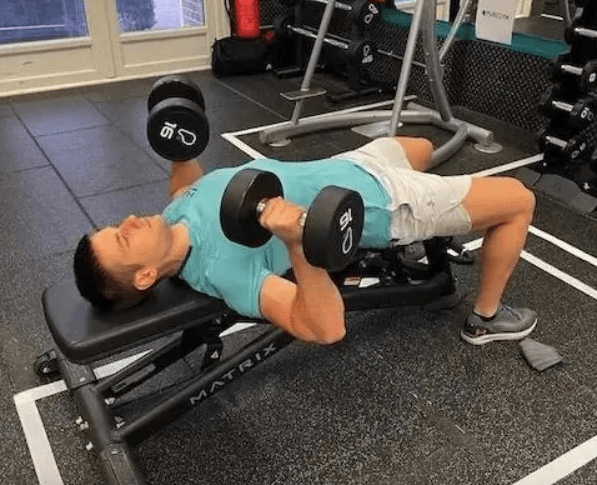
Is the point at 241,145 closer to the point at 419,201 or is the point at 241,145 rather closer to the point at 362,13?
the point at 362,13

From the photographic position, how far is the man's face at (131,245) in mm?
1470

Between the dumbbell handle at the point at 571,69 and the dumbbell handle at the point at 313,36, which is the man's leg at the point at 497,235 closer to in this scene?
the dumbbell handle at the point at 571,69

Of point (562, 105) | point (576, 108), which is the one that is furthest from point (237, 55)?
point (576, 108)

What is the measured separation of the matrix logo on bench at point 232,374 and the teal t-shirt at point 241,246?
0.77 feet

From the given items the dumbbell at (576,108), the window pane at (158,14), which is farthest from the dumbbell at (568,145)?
the window pane at (158,14)

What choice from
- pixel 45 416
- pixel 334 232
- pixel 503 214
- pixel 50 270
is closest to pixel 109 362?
pixel 45 416

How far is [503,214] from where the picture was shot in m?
1.91

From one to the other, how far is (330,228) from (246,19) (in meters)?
3.95

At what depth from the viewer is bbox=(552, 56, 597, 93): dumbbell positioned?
2.78 metres

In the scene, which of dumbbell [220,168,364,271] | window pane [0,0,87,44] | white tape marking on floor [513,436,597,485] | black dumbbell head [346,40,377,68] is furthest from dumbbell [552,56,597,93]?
window pane [0,0,87,44]

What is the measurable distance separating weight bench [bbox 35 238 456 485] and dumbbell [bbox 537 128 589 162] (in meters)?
1.42

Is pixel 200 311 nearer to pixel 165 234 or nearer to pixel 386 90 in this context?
pixel 165 234

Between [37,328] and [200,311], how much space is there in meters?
0.90

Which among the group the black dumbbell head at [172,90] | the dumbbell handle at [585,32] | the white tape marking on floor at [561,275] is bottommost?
the white tape marking on floor at [561,275]
